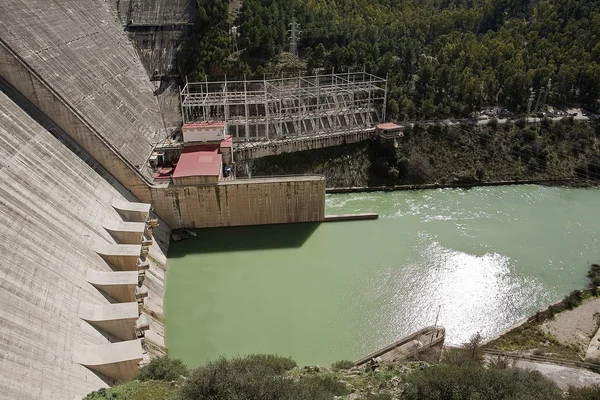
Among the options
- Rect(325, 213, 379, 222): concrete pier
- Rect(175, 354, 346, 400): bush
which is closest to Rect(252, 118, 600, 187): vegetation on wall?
Rect(325, 213, 379, 222): concrete pier

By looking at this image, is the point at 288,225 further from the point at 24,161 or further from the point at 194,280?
the point at 24,161

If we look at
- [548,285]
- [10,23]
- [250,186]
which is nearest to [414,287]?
[548,285]

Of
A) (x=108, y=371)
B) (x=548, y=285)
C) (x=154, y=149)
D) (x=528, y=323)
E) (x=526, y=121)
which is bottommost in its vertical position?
(x=108, y=371)

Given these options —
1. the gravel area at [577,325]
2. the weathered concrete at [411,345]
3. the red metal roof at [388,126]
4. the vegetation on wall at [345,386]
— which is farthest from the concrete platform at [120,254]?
the red metal roof at [388,126]

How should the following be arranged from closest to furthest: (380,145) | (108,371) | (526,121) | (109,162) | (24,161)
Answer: (108,371), (24,161), (109,162), (380,145), (526,121)

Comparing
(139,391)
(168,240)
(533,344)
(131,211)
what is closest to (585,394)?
(533,344)

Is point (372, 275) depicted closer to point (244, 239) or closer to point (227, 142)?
point (244, 239)
